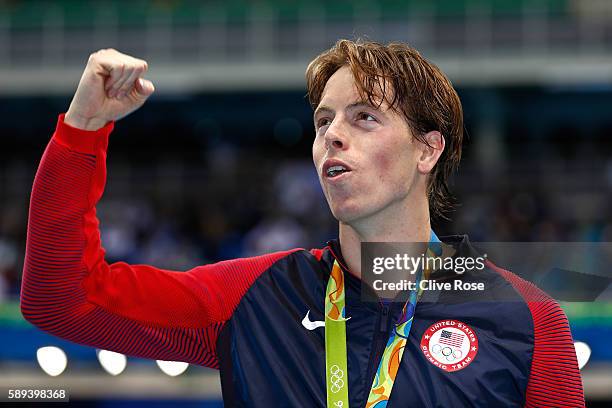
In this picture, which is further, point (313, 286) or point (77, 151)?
point (313, 286)

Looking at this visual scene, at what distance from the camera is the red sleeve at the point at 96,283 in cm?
212

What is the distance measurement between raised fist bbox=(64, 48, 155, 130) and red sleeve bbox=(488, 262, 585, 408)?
1.15 m

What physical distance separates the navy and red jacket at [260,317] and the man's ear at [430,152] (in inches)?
8.9

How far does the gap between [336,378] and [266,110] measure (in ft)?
58.7

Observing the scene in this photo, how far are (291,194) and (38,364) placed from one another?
9662 mm

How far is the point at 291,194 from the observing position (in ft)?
47.5

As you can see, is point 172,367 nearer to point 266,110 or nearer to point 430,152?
point 430,152

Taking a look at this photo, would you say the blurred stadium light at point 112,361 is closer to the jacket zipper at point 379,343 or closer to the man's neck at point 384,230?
the man's neck at point 384,230

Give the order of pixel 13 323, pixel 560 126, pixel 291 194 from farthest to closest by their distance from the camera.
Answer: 1. pixel 560 126
2. pixel 291 194
3. pixel 13 323

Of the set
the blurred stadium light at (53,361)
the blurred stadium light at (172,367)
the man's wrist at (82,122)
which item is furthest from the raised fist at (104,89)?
the blurred stadium light at (53,361)

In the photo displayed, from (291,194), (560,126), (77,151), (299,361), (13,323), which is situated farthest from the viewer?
(560,126)

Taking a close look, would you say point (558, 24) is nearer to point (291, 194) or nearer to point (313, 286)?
point (291, 194)

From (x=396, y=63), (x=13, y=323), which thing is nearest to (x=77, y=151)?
(x=396, y=63)

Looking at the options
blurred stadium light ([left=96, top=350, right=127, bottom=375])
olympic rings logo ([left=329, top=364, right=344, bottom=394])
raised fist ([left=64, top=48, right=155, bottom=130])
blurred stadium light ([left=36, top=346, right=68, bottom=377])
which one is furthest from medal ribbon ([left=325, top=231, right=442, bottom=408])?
blurred stadium light ([left=96, top=350, right=127, bottom=375])
